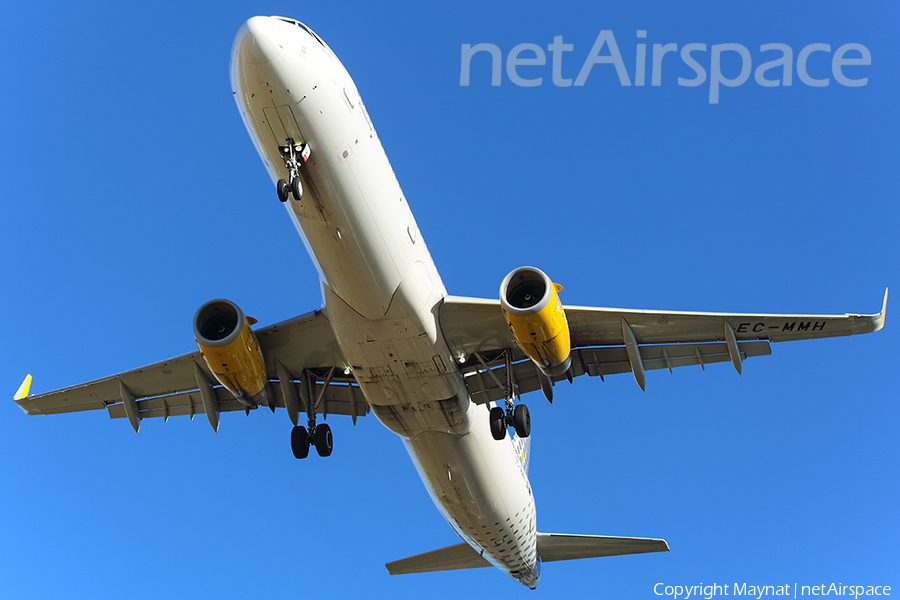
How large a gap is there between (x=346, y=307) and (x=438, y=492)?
23.2 ft

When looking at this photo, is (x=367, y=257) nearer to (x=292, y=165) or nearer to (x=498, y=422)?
(x=292, y=165)

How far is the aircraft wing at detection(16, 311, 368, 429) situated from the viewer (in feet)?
63.4

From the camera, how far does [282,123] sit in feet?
46.6

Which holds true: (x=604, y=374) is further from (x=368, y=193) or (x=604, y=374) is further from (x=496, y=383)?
(x=368, y=193)

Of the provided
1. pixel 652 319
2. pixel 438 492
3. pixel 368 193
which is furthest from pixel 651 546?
pixel 368 193

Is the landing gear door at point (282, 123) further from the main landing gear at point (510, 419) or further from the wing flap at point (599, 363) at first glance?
the main landing gear at point (510, 419)

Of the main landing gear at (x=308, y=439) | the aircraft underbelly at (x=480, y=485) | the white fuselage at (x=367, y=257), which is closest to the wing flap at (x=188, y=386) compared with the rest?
the main landing gear at (x=308, y=439)

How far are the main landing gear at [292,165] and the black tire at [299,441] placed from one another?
7854 millimetres

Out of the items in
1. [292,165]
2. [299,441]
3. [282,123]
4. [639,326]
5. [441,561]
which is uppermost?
[639,326]

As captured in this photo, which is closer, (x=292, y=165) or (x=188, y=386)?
(x=292, y=165)

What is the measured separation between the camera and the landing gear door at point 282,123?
14.1 metres

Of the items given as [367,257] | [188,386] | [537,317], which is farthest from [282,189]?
[188,386]

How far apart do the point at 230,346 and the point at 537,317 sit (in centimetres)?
644

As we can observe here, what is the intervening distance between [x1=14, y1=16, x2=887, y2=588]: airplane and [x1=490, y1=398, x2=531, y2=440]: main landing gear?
0.03 metres
